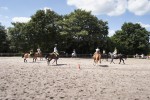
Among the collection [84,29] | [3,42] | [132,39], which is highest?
[84,29]

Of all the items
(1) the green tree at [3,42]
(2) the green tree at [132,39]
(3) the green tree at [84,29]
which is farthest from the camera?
(2) the green tree at [132,39]

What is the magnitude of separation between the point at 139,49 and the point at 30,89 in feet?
247

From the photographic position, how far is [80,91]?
41.1 feet

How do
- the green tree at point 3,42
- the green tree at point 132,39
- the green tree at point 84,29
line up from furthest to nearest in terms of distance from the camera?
the green tree at point 132,39, the green tree at point 3,42, the green tree at point 84,29

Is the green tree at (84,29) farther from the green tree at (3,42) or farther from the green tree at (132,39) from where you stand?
the green tree at (132,39)

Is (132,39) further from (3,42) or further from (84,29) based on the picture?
(3,42)

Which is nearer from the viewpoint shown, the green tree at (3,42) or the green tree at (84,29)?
the green tree at (84,29)

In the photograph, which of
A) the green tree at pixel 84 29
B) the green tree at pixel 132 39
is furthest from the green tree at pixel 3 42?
the green tree at pixel 132 39

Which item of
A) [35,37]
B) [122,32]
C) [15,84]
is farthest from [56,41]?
[15,84]

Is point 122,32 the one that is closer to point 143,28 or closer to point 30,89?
point 143,28

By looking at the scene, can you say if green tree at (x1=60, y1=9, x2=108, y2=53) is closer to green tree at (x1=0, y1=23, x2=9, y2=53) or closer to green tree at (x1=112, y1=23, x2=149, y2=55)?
green tree at (x1=0, y1=23, x2=9, y2=53)

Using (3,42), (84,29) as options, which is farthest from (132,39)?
(3,42)

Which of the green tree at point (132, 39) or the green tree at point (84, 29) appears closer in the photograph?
the green tree at point (84, 29)

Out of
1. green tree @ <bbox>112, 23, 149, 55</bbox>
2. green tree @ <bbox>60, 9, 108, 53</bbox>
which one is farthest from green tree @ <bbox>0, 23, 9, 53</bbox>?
green tree @ <bbox>112, 23, 149, 55</bbox>
